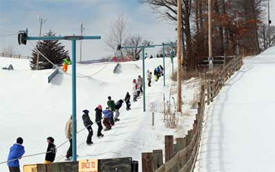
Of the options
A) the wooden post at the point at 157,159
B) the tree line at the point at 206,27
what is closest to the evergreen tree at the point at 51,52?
the tree line at the point at 206,27

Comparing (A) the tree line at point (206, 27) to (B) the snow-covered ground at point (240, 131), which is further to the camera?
(A) the tree line at point (206, 27)

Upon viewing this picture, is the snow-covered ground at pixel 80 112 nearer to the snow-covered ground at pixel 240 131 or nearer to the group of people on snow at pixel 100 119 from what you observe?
the group of people on snow at pixel 100 119

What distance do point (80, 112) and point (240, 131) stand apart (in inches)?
629

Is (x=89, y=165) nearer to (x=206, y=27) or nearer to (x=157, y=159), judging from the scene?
(x=157, y=159)

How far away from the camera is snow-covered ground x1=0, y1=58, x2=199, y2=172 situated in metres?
16.1

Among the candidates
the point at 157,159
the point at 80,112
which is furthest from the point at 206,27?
the point at 157,159

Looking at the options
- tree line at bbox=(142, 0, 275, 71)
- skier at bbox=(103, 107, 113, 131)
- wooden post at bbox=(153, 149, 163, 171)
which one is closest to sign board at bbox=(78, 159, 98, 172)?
wooden post at bbox=(153, 149, 163, 171)

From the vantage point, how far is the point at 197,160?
1066cm

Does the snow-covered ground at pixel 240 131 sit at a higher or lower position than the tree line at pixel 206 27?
lower

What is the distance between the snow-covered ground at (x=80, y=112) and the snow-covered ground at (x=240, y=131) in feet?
5.65

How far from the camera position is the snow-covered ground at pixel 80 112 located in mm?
16109

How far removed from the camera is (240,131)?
44.8 feet

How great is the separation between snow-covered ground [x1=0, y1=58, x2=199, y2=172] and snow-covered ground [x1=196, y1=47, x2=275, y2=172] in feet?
5.65

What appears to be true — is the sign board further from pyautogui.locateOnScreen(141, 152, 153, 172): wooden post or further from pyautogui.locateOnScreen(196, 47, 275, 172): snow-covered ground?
pyautogui.locateOnScreen(196, 47, 275, 172): snow-covered ground
